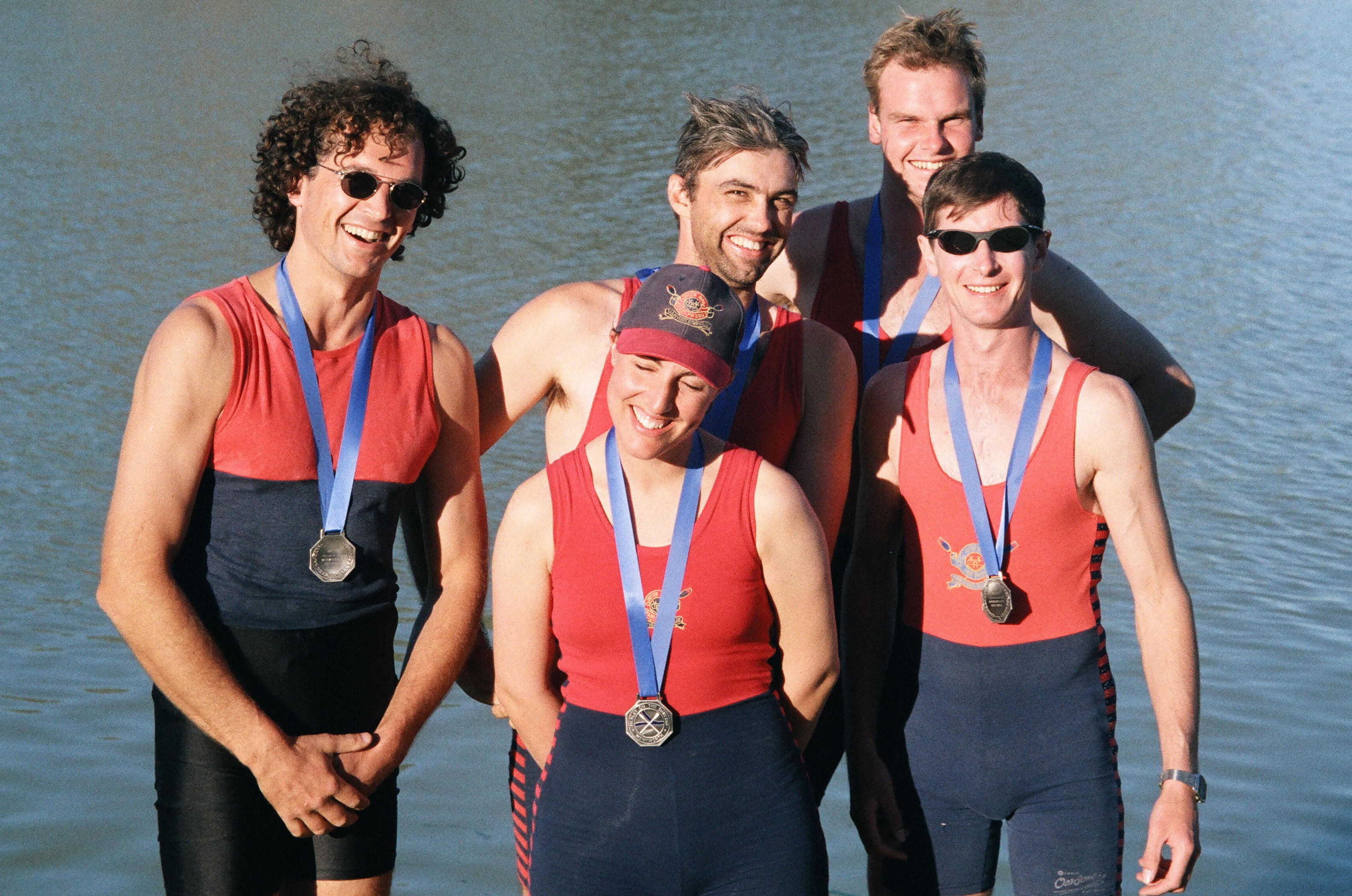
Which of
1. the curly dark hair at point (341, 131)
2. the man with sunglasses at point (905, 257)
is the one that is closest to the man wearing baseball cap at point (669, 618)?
the curly dark hair at point (341, 131)

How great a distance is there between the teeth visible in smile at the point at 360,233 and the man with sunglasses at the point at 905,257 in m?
1.37

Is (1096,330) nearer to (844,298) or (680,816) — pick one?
(844,298)

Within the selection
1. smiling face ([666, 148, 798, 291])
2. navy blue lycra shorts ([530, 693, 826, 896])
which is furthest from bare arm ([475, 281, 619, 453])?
navy blue lycra shorts ([530, 693, 826, 896])

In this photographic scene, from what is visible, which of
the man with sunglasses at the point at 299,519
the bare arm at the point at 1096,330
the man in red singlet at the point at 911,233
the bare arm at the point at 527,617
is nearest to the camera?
the bare arm at the point at 527,617

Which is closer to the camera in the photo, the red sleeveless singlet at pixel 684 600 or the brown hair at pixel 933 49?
the red sleeveless singlet at pixel 684 600

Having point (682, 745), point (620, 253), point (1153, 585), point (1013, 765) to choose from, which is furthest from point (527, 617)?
point (620, 253)

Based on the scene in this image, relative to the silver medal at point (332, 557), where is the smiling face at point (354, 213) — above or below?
above

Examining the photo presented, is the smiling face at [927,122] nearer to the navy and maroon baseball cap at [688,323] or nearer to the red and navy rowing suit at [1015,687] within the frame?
the red and navy rowing suit at [1015,687]

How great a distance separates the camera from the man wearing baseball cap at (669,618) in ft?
10.2

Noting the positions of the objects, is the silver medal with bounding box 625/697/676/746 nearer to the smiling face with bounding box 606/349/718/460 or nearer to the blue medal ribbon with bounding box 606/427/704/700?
the blue medal ribbon with bounding box 606/427/704/700

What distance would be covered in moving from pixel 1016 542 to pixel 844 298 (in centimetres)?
107

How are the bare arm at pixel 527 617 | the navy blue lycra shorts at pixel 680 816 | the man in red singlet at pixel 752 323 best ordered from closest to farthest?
the navy blue lycra shorts at pixel 680 816
the bare arm at pixel 527 617
the man in red singlet at pixel 752 323

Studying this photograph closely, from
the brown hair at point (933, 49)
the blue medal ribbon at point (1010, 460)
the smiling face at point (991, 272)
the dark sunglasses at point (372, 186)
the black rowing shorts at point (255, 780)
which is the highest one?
the brown hair at point (933, 49)

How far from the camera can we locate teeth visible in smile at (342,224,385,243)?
350 centimetres
